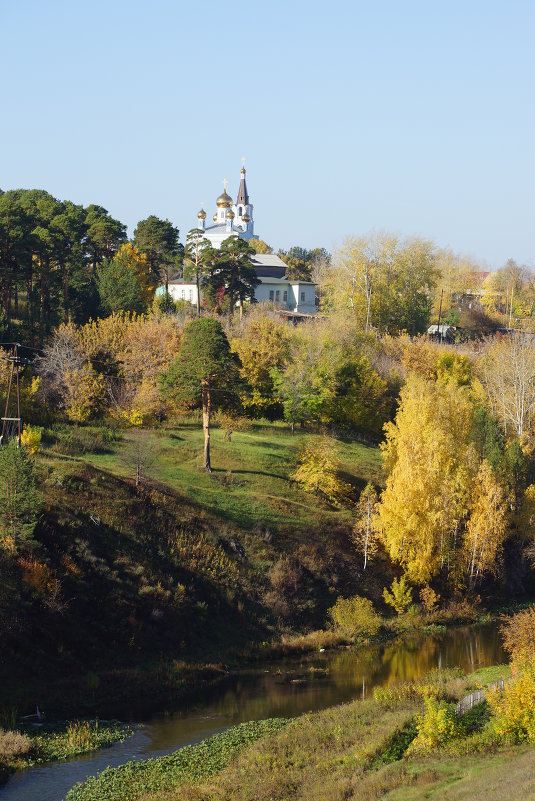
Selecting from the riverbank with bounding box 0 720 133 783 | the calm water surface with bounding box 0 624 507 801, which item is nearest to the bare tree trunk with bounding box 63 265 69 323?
the calm water surface with bounding box 0 624 507 801

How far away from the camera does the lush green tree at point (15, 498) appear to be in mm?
41469

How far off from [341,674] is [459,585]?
1387cm

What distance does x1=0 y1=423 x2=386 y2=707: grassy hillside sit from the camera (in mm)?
39906

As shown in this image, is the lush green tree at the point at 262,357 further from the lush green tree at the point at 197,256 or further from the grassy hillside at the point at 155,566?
the grassy hillside at the point at 155,566

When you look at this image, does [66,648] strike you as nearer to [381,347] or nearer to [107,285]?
[107,285]

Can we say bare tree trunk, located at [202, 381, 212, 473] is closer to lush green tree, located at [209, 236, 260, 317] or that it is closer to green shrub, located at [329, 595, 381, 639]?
green shrub, located at [329, 595, 381, 639]

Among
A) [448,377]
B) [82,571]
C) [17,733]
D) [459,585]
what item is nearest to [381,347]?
[448,377]

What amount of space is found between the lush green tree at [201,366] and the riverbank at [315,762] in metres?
25.5

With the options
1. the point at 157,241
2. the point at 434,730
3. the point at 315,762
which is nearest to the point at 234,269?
the point at 157,241

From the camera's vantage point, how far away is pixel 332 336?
82750 millimetres

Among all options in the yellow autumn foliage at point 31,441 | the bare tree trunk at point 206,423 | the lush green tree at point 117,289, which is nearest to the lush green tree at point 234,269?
the lush green tree at point 117,289

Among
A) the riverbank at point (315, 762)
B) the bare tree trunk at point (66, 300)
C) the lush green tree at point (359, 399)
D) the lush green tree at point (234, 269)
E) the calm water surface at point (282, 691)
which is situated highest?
the lush green tree at point (234, 269)

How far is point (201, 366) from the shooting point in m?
57.2

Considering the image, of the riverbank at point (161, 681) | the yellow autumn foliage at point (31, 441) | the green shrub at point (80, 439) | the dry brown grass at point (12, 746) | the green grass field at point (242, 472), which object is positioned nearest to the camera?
the dry brown grass at point (12, 746)
